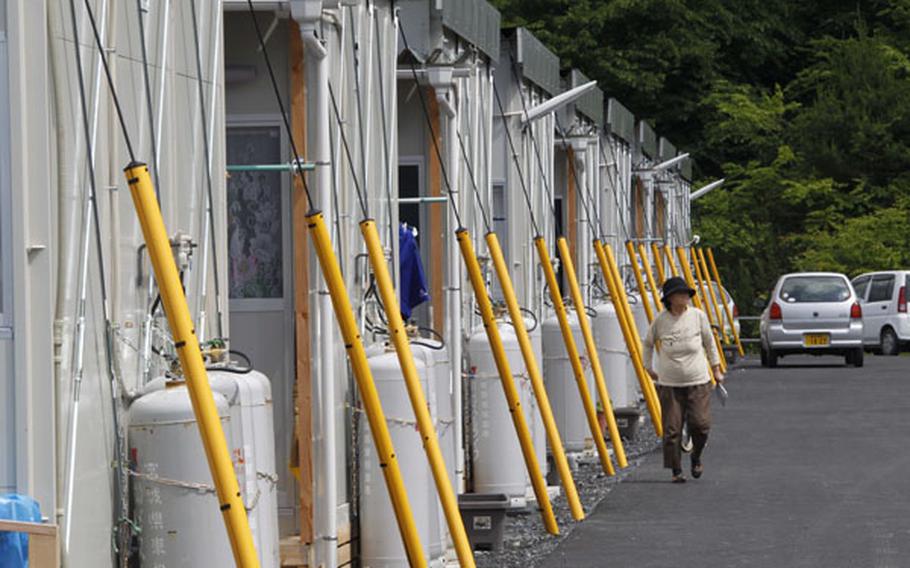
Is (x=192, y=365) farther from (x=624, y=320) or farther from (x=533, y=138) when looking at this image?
(x=624, y=320)

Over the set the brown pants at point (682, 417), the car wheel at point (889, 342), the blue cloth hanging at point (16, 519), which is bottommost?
the car wheel at point (889, 342)

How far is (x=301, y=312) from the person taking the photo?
40.8 feet

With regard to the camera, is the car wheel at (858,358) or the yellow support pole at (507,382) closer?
the yellow support pole at (507,382)

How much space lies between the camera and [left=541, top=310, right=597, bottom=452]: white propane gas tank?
20.3 meters

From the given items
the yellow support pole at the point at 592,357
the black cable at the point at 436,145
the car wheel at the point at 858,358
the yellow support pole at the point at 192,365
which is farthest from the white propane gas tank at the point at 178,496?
the car wheel at the point at 858,358

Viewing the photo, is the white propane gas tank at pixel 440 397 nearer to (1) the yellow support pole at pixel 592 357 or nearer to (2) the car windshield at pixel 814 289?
(1) the yellow support pole at pixel 592 357

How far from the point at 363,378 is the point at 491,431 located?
632 cm

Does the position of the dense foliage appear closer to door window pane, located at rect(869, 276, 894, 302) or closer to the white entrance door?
door window pane, located at rect(869, 276, 894, 302)

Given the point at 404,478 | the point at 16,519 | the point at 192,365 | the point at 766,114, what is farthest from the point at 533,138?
the point at 766,114

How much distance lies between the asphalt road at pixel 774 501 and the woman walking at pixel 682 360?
523mm

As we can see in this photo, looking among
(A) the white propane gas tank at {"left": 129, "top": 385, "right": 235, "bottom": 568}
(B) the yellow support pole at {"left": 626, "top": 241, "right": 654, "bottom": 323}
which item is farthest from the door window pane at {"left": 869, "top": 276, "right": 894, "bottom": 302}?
(A) the white propane gas tank at {"left": 129, "top": 385, "right": 235, "bottom": 568}

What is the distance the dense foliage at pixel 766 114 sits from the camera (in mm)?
56562

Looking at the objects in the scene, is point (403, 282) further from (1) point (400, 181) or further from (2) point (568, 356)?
(2) point (568, 356)

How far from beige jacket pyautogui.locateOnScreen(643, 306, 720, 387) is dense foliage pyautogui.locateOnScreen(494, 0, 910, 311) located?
1368 inches
